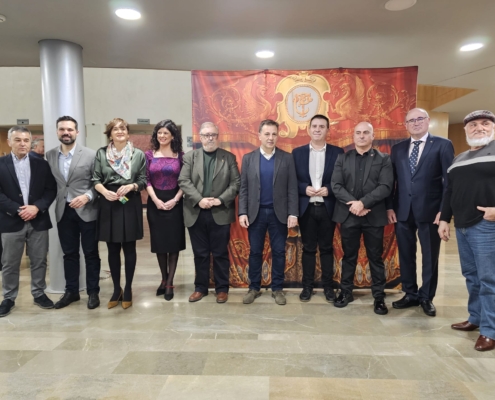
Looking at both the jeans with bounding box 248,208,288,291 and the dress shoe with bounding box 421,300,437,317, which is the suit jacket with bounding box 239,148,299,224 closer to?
A: the jeans with bounding box 248,208,288,291

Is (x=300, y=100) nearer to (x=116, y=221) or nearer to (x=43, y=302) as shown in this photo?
(x=116, y=221)

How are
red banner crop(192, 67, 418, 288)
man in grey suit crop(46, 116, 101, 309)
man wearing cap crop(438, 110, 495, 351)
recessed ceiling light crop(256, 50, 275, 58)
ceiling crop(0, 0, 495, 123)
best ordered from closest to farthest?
man wearing cap crop(438, 110, 495, 351)
ceiling crop(0, 0, 495, 123)
man in grey suit crop(46, 116, 101, 309)
red banner crop(192, 67, 418, 288)
recessed ceiling light crop(256, 50, 275, 58)

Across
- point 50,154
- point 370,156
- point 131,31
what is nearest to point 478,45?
point 370,156

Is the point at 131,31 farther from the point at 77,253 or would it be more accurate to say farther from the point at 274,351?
the point at 274,351

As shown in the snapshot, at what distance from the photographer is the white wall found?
934 cm

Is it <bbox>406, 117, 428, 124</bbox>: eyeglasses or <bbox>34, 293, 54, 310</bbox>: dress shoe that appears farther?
<bbox>34, 293, 54, 310</bbox>: dress shoe

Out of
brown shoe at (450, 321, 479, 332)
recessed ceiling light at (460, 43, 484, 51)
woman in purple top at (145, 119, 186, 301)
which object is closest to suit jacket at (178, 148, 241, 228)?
woman in purple top at (145, 119, 186, 301)

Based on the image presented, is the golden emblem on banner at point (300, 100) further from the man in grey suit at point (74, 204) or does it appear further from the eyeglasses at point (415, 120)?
the man in grey suit at point (74, 204)

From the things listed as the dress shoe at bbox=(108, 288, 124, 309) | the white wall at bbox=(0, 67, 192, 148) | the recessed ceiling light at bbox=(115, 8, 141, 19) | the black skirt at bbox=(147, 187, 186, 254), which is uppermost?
the white wall at bbox=(0, 67, 192, 148)

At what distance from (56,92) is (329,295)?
356 centimetres

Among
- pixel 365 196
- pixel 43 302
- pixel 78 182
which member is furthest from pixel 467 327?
pixel 43 302

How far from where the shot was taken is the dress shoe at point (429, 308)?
3175mm

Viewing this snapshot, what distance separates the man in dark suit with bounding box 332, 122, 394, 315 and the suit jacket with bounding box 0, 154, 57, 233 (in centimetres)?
268

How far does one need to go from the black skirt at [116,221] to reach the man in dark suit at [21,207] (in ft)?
1.78
